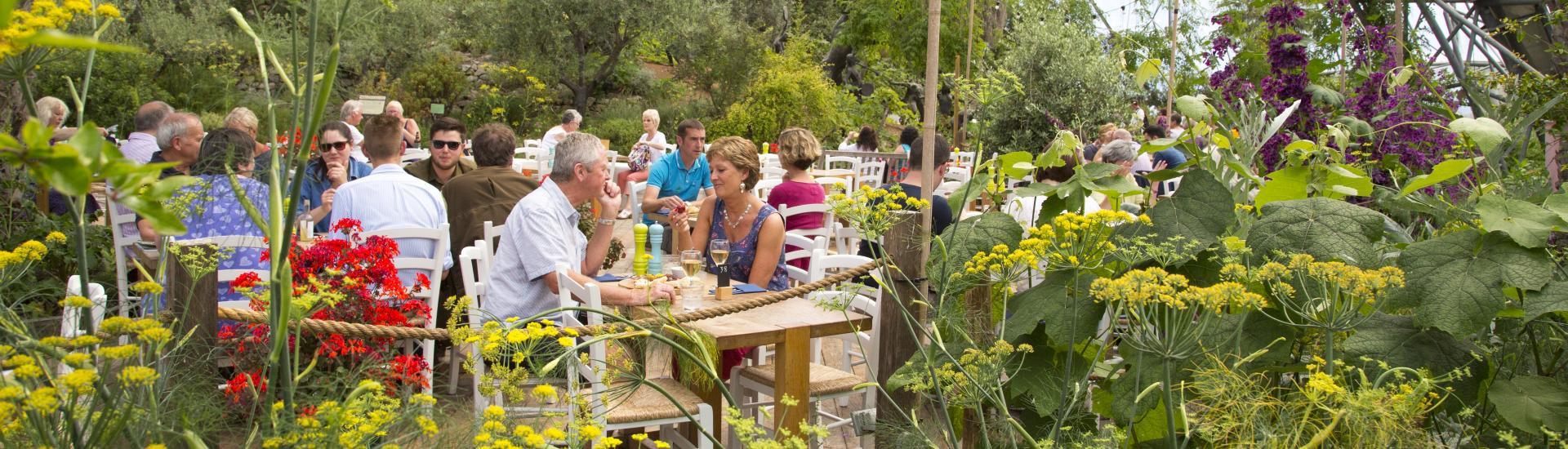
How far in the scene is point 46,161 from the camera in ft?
2.09

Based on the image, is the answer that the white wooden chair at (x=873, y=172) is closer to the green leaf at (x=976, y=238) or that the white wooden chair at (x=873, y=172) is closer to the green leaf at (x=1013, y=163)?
the green leaf at (x=1013, y=163)

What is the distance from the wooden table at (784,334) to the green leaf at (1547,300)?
60.3 inches

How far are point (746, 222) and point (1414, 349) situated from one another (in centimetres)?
264

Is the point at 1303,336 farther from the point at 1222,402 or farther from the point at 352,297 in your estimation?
the point at 352,297

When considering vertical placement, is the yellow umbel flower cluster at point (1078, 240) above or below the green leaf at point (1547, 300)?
above

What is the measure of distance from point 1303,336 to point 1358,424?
586mm

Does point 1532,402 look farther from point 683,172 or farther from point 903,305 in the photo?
point 683,172

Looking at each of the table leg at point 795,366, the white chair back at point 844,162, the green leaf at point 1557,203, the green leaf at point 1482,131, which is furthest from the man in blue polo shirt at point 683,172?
the green leaf at point 1557,203

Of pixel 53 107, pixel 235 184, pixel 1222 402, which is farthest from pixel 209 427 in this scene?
pixel 53 107

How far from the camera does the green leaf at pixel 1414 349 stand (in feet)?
6.50

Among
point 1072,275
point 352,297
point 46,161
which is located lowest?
point 352,297

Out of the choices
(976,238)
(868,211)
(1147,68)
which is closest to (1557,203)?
(1147,68)

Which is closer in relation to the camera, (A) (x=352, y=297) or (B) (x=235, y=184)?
(B) (x=235, y=184)

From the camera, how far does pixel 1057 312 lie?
2.17 m
